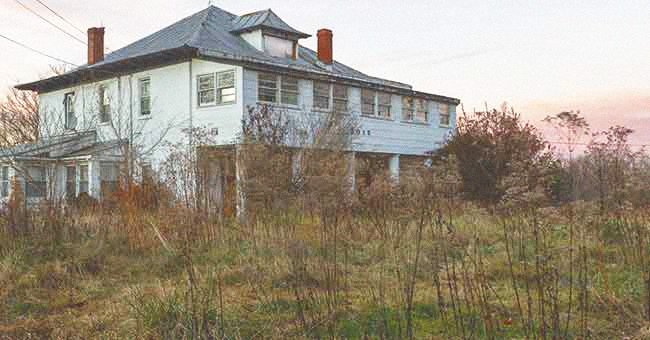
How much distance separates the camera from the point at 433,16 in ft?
35.1

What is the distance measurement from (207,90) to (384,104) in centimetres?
749

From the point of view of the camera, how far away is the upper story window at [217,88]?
59.3 ft

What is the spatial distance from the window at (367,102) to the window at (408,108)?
204 cm

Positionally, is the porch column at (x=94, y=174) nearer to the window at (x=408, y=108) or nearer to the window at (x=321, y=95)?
the window at (x=321, y=95)

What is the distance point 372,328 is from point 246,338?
938mm

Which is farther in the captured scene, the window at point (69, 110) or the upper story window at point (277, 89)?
the window at point (69, 110)

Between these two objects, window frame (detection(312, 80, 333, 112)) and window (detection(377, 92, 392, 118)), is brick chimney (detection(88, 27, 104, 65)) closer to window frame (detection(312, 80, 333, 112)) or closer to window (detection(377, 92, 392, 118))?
window frame (detection(312, 80, 333, 112))

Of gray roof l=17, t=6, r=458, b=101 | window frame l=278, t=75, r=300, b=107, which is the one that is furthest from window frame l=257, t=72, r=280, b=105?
gray roof l=17, t=6, r=458, b=101

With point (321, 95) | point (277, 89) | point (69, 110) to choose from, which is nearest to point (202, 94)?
point (277, 89)

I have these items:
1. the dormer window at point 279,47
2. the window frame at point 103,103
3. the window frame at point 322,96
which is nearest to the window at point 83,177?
the window frame at point 103,103

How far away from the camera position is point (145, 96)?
820 inches

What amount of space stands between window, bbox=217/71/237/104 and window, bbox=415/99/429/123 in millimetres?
9602

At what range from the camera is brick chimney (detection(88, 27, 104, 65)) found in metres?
24.2

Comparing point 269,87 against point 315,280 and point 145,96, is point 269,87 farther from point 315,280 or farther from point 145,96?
point 315,280
